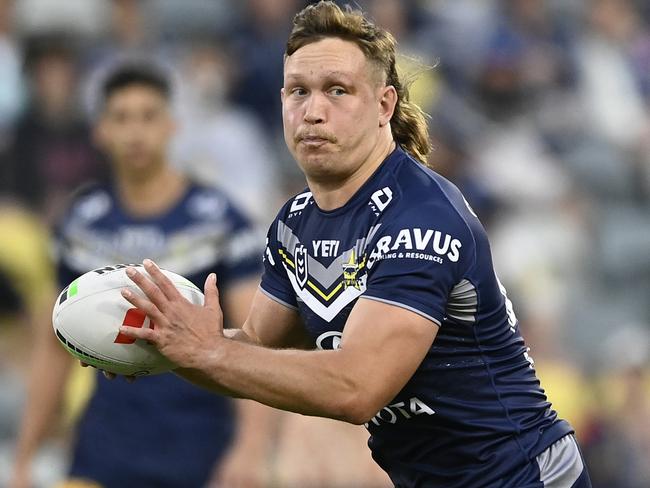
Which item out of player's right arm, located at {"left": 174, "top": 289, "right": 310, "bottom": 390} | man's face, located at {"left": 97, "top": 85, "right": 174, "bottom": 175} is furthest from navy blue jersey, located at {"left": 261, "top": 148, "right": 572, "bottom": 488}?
man's face, located at {"left": 97, "top": 85, "right": 174, "bottom": 175}

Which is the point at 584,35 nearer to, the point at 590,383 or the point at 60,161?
the point at 590,383

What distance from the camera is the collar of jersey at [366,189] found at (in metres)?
4.06

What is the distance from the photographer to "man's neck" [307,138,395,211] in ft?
13.5

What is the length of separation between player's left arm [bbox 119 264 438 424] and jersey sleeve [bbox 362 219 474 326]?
8cm

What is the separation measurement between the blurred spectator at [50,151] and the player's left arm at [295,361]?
20.7ft

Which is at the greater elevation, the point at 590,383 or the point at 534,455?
the point at 534,455

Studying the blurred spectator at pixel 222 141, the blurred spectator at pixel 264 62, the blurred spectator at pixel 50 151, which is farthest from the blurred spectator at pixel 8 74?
the blurred spectator at pixel 264 62

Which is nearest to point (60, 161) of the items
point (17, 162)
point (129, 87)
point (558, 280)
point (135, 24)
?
point (17, 162)

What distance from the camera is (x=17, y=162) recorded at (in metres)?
9.89

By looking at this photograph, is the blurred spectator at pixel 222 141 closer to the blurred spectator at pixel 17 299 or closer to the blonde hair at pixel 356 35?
the blurred spectator at pixel 17 299

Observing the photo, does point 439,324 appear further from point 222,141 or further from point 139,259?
point 222,141

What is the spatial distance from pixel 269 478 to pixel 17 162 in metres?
3.45

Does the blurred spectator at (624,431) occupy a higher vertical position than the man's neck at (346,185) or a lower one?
lower

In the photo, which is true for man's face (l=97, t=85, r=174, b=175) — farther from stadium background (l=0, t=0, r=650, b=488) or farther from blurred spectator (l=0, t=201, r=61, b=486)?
blurred spectator (l=0, t=201, r=61, b=486)
